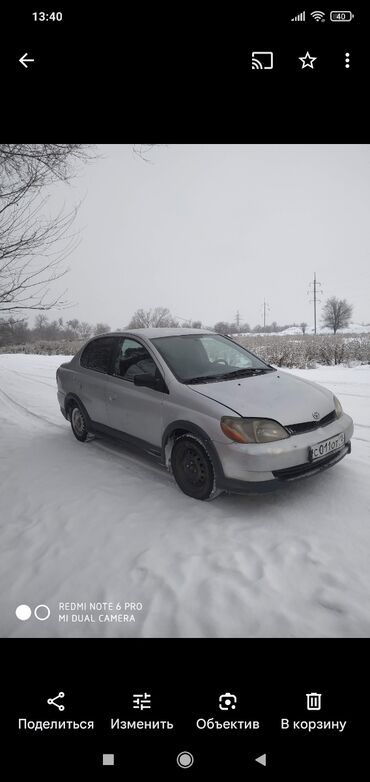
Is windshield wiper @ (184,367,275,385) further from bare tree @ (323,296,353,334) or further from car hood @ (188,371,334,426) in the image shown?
bare tree @ (323,296,353,334)

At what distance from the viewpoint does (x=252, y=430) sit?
3.18 meters

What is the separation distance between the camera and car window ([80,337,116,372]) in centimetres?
491

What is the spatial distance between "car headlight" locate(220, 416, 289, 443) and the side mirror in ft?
2.99

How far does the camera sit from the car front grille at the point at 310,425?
3.29 m
